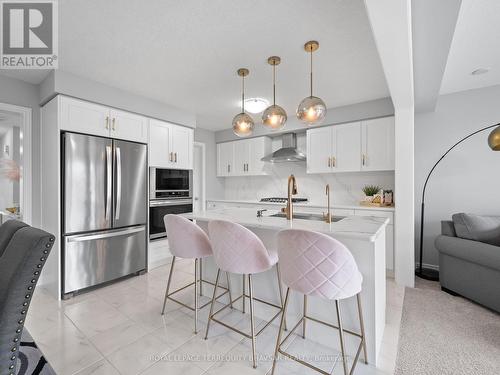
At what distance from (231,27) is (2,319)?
2193 millimetres

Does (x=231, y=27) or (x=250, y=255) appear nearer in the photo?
(x=250, y=255)

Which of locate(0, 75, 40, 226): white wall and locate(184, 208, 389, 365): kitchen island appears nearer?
locate(184, 208, 389, 365): kitchen island

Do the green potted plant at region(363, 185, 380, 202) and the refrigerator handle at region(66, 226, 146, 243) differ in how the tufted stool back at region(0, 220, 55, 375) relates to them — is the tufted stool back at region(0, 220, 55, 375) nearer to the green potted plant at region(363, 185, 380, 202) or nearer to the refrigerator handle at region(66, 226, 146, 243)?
the refrigerator handle at region(66, 226, 146, 243)

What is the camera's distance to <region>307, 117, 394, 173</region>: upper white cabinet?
11.4 feet

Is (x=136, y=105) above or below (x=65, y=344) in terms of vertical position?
above

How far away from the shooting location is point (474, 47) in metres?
2.33

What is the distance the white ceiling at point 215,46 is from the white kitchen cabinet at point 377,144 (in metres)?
0.44

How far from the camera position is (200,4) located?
1.69 meters

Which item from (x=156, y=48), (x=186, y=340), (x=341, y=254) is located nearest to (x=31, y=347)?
(x=186, y=340)

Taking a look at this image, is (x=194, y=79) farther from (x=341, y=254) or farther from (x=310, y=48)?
(x=341, y=254)

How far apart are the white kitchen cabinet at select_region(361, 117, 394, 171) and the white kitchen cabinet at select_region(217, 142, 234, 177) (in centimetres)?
262

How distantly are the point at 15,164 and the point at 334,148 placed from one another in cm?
438

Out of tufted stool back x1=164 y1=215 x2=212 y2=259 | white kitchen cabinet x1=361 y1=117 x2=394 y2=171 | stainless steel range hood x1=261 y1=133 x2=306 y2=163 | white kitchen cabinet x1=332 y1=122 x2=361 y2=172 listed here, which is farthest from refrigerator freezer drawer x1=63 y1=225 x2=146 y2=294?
white kitchen cabinet x1=361 y1=117 x2=394 y2=171

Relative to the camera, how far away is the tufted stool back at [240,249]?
1.63 metres
